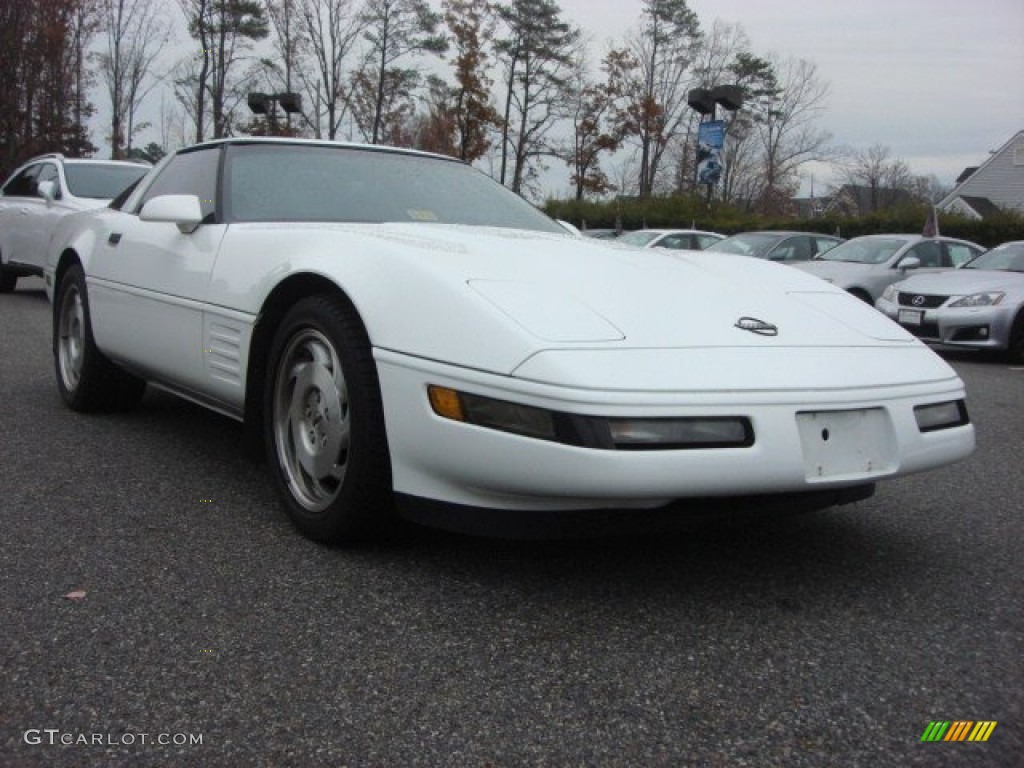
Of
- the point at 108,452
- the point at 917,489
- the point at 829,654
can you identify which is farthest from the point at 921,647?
the point at 108,452

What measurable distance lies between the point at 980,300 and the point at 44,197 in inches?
354

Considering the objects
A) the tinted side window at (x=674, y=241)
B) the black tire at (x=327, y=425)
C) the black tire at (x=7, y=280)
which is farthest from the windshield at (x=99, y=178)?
the tinted side window at (x=674, y=241)

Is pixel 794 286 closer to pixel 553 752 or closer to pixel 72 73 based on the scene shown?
pixel 553 752

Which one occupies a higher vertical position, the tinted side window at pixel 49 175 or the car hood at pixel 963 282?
the tinted side window at pixel 49 175

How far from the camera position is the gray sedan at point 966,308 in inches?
342

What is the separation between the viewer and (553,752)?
1683 mm

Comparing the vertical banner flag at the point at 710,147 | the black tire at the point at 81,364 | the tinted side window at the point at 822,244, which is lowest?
the black tire at the point at 81,364

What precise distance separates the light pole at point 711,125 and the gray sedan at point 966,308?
7.81 m

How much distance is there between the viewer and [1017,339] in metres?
8.74

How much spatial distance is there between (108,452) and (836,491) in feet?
9.04

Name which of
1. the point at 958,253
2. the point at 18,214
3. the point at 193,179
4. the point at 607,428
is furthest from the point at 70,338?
the point at 958,253

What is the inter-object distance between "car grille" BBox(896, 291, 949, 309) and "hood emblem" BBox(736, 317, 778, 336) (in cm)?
737

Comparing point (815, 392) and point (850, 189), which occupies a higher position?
point (850, 189)

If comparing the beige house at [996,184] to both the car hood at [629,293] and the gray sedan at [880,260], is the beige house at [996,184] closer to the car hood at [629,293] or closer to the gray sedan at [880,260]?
the gray sedan at [880,260]
